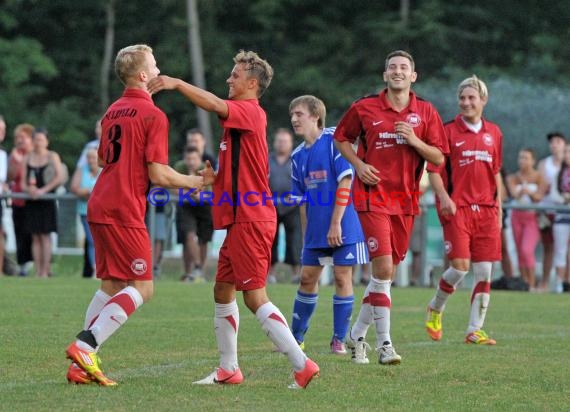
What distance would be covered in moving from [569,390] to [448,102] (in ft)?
88.3

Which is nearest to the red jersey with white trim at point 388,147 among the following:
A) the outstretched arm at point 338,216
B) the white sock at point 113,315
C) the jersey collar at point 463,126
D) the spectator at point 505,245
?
the outstretched arm at point 338,216

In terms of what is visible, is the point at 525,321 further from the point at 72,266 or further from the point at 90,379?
the point at 72,266

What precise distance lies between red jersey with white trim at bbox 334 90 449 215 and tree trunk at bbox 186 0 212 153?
97.6 feet

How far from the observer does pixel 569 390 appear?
862cm

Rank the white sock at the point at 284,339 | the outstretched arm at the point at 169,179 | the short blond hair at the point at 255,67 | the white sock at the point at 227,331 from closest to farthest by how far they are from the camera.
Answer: the outstretched arm at the point at 169,179 < the white sock at the point at 284,339 < the short blond hair at the point at 255,67 < the white sock at the point at 227,331

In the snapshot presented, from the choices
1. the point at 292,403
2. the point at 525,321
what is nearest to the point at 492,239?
the point at 525,321

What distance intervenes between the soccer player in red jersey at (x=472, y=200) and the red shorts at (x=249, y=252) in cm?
386

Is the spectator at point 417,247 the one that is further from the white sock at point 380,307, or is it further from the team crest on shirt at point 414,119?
the white sock at point 380,307

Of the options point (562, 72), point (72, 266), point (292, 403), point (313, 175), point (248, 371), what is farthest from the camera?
point (562, 72)

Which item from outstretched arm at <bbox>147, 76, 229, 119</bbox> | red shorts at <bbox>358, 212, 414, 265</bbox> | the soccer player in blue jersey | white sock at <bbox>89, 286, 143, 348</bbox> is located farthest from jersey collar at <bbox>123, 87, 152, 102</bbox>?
the soccer player in blue jersey

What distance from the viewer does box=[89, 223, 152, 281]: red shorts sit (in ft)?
27.7

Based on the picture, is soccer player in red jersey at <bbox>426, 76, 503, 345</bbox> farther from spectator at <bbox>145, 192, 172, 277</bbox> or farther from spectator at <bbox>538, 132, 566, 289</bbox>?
spectator at <bbox>145, 192, 172, 277</bbox>

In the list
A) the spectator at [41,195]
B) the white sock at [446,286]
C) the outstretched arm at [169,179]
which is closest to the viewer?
the outstretched arm at [169,179]

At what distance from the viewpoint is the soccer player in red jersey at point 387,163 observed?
32.9 ft
